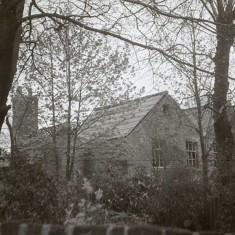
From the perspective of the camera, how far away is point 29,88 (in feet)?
58.9

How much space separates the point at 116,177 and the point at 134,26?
7.49m

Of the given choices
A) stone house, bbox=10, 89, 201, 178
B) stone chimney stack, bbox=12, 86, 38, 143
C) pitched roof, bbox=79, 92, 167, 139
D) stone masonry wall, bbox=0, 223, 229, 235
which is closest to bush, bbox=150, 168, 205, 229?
stone house, bbox=10, 89, 201, 178

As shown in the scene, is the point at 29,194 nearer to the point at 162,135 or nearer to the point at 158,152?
the point at 158,152

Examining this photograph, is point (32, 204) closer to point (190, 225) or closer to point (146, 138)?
point (190, 225)

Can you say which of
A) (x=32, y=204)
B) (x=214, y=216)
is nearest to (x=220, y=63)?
(x=214, y=216)

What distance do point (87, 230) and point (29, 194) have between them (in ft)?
21.0

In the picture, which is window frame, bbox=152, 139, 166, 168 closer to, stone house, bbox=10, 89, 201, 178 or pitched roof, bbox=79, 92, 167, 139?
stone house, bbox=10, 89, 201, 178

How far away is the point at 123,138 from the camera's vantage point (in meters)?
20.7

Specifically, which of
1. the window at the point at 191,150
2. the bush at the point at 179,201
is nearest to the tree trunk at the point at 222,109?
the bush at the point at 179,201

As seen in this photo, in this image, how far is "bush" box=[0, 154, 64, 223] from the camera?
7488mm

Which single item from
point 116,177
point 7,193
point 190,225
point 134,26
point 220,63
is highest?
point 220,63

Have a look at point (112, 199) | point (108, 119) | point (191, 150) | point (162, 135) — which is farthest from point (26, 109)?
point (191, 150)

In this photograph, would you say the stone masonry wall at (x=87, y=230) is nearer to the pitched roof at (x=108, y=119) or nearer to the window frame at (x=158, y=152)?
the pitched roof at (x=108, y=119)

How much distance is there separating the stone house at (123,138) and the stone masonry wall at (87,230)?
11.3m
